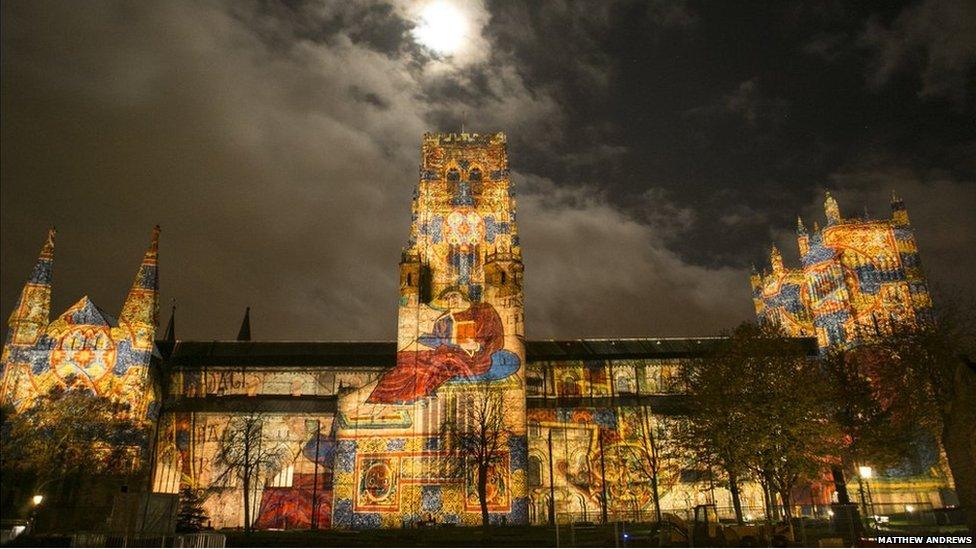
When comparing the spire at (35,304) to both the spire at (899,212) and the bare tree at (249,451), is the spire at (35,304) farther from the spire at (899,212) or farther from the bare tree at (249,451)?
the spire at (899,212)

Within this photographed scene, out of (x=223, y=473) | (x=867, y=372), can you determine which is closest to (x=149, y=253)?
(x=223, y=473)

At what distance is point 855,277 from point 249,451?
6028 centimetres

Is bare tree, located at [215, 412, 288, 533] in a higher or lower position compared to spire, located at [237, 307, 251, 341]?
lower

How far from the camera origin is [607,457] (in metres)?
52.3

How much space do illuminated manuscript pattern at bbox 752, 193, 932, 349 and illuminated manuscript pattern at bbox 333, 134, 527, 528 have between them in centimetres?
3226

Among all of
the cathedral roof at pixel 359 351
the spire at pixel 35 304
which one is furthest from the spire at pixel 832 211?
the spire at pixel 35 304

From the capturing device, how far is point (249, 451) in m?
50.1

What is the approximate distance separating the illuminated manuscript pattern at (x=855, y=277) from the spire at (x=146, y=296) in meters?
61.0

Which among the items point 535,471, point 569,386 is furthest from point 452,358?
point 569,386

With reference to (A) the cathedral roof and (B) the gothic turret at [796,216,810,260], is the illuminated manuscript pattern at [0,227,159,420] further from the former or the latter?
(B) the gothic turret at [796,216,810,260]

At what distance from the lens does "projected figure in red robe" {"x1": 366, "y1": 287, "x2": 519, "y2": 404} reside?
165ft

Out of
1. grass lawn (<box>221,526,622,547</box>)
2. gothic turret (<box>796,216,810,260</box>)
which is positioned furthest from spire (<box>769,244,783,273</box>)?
grass lawn (<box>221,526,622,547</box>)

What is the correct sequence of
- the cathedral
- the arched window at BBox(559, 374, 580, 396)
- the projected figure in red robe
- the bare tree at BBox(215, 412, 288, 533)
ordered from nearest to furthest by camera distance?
the cathedral
the bare tree at BBox(215, 412, 288, 533)
the projected figure in red robe
the arched window at BBox(559, 374, 580, 396)

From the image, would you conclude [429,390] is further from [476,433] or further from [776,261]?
[776,261]
